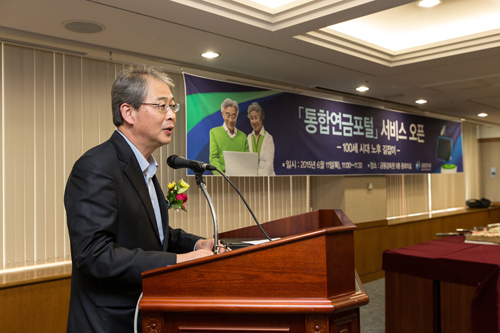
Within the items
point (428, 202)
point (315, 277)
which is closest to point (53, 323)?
point (315, 277)

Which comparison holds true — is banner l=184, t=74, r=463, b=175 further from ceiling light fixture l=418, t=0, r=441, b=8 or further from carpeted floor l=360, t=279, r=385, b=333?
ceiling light fixture l=418, t=0, r=441, b=8

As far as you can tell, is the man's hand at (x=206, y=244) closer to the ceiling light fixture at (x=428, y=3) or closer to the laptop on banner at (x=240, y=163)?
the laptop on banner at (x=240, y=163)

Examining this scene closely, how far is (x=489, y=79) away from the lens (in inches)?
210

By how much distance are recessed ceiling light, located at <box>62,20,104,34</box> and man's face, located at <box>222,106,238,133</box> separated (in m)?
1.54

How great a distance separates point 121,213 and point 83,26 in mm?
2263

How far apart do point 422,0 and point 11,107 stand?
338 centimetres

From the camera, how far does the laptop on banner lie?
4.49 meters

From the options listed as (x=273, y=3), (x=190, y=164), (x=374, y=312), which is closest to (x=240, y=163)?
(x=273, y=3)

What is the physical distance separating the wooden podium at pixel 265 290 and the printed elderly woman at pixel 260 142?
137 inches

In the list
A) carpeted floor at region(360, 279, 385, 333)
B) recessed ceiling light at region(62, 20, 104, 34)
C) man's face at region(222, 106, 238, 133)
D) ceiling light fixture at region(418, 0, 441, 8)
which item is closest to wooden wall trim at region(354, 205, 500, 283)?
carpeted floor at region(360, 279, 385, 333)

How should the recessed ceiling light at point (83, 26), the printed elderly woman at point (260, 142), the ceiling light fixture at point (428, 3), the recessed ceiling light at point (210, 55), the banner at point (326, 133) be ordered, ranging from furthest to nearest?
the printed elderly woman at point (260, 142), the banner at point (326, 133), the recessed ceiling light at point (210, 55), the ceiling light fixture at point (428, 3), the recessed ceiling light at point (83, 26)

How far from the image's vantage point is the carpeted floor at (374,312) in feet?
14.4

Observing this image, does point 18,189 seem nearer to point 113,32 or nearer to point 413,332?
point 113,32

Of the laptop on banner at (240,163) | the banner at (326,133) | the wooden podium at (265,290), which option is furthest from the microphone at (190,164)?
the laptop on banner at (240,163)
